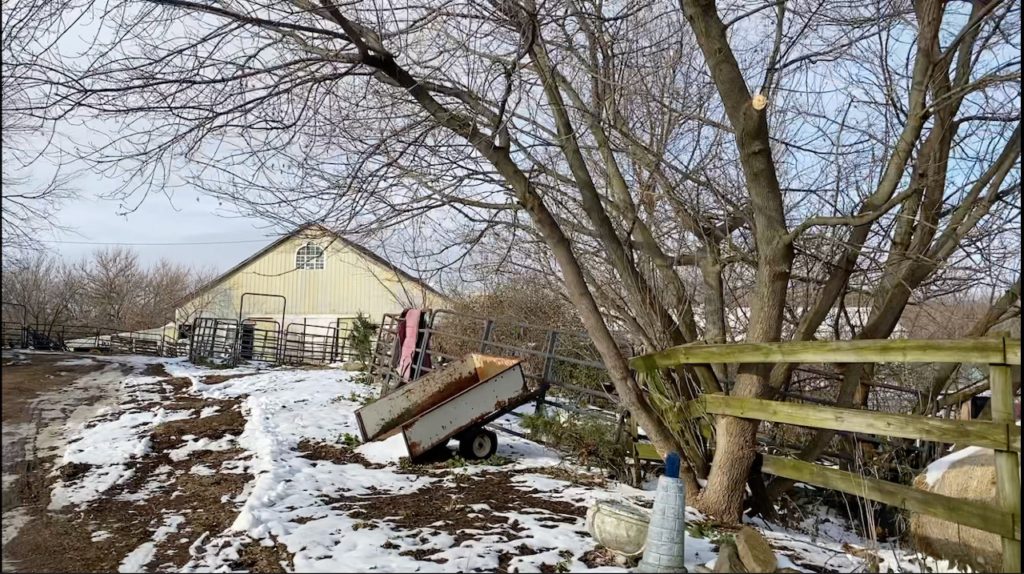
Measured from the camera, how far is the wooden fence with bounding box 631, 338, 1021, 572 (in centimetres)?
363

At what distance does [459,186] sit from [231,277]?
30.9 metres

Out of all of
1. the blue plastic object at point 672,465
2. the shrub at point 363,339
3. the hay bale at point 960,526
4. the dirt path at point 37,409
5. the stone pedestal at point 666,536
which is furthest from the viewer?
the shrub at point 363,339

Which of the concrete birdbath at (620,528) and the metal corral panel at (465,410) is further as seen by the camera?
the metal corral panel at (465,410)

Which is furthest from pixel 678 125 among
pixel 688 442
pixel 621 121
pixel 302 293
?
pixel 302 293

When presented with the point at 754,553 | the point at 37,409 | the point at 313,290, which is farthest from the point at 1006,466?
the point at 313,290

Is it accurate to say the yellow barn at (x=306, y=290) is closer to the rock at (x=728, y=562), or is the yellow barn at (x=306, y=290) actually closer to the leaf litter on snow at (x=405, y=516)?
the leaf litter on snow at (x=405, y=516)

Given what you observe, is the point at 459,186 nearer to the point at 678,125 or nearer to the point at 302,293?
the point at 678,125

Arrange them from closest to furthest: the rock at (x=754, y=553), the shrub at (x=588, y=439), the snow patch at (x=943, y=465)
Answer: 1. the rock at (x=754, y=553)
2. the snow patch at (x=943, y=465)
3. the shrub at (x=588, y=439)

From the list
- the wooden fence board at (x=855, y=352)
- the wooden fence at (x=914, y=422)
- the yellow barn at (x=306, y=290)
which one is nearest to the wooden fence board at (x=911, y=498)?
the wooden fence at (x=914, y=422)

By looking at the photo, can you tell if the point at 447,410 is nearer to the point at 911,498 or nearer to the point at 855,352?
the point at 855,352

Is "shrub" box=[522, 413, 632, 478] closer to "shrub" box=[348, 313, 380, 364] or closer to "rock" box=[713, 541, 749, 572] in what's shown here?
"rock" box=[713, 541, 749, 572]

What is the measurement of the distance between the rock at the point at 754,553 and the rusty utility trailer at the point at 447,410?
364 cm

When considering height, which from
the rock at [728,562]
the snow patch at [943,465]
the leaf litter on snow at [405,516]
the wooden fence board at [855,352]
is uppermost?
the wooden fence board at [855,352]

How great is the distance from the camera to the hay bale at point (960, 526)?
4391 millimetres
